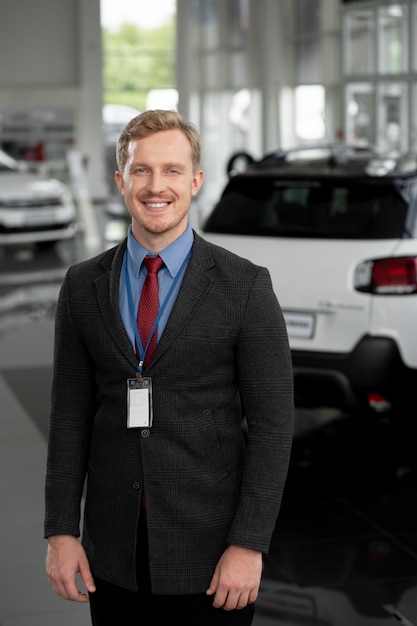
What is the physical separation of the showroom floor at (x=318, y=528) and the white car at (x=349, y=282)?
455 millimetres

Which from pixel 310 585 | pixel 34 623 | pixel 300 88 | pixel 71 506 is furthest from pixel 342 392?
pixel 300 88

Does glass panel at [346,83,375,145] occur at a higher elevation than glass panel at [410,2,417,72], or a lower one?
lower

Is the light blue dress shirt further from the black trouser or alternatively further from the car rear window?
the car rear window

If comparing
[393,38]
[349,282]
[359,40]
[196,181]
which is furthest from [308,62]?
[196,181]

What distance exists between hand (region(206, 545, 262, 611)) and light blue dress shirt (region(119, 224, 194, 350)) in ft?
1.63

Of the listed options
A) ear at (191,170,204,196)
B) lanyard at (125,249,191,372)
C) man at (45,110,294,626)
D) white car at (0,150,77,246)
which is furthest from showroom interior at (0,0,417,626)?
ear at (191,170,204,196)

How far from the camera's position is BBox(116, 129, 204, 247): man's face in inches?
91.2

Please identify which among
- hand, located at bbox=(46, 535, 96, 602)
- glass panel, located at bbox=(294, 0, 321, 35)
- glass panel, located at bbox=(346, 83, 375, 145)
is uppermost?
glass panel, located at bbox=(294, 0, 321, 35)

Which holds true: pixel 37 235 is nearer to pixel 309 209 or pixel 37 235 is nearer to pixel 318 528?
pixel 309 209

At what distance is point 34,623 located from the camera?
418cm

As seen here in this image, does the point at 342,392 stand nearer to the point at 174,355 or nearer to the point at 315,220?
the point at 315,220

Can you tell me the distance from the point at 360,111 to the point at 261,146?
1016 cm

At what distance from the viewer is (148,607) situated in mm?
2453

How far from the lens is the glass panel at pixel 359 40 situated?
70.6ft
